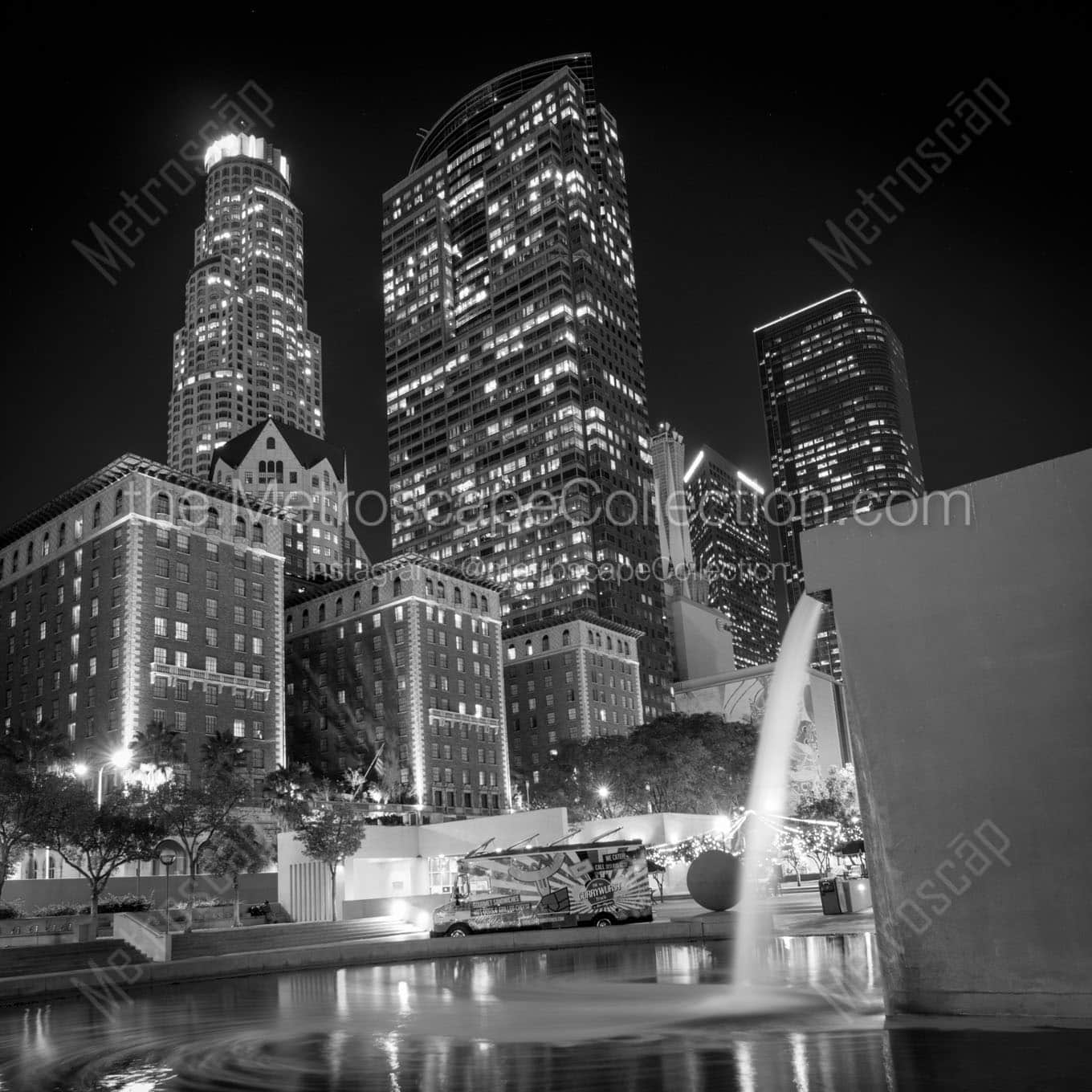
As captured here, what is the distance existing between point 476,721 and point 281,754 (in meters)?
31.9

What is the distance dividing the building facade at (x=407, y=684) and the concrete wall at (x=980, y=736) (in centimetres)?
10833

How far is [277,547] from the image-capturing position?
114 m

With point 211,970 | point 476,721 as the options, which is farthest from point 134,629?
point 211,970

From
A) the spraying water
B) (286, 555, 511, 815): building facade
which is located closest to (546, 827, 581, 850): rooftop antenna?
the spraying water

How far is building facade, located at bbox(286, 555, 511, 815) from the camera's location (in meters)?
126

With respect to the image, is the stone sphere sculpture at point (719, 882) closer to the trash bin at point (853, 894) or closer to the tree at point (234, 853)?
the trash bin at point (853, 894)

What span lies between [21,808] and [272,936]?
2083 centimetres

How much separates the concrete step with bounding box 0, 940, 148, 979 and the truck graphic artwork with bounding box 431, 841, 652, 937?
12.7m

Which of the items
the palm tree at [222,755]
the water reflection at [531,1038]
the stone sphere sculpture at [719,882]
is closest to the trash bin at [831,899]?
the stone sphere sculpture at [719,882]

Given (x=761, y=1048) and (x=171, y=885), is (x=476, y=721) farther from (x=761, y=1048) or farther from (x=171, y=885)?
(x=761, y=1048)

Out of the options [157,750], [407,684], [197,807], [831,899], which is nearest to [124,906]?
[197,807]

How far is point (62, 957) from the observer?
4062 centimetres

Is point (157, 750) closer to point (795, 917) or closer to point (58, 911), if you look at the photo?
point (58, 911)

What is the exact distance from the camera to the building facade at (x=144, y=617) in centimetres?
9675
